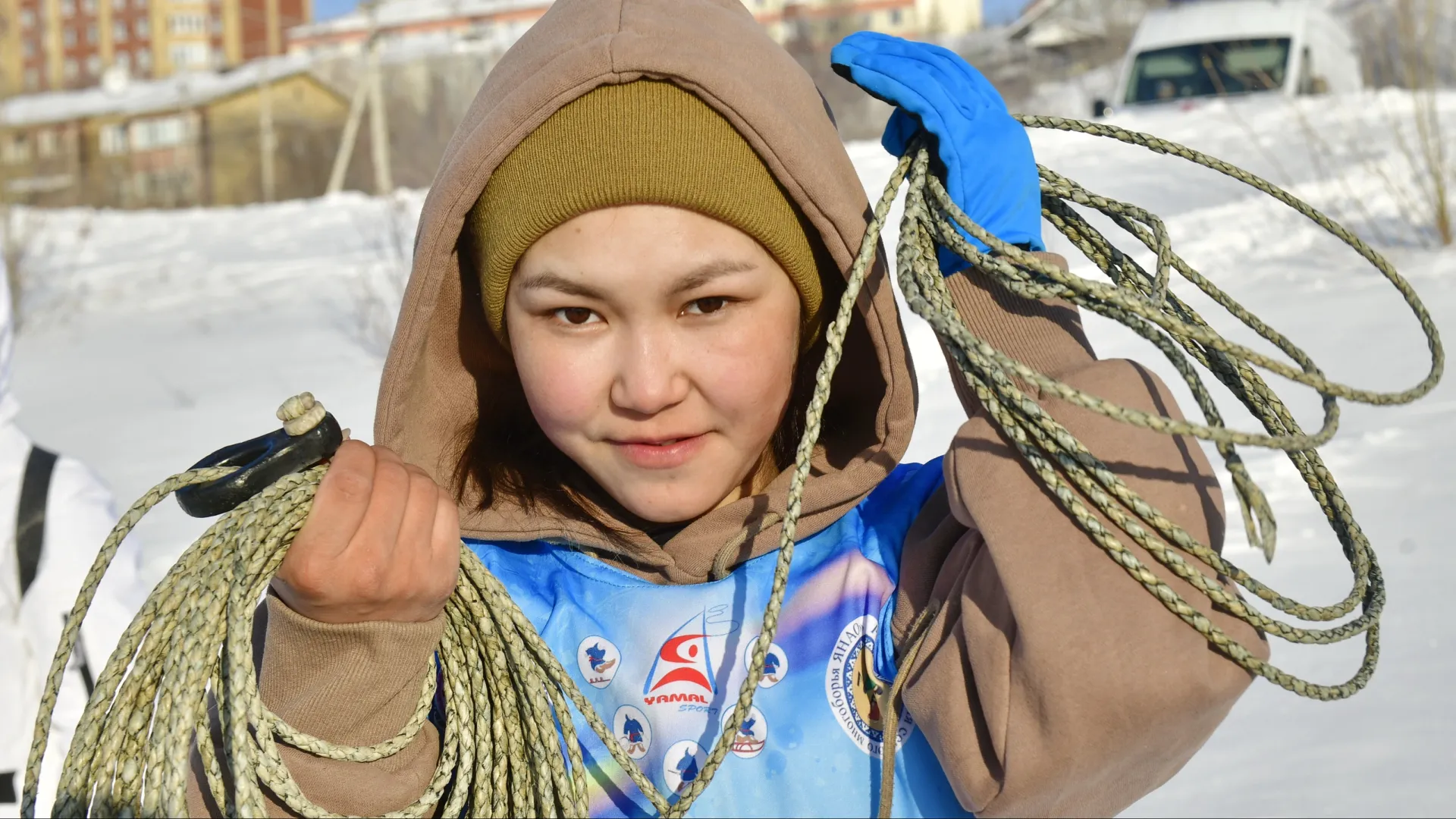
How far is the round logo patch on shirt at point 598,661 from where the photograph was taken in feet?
6.55

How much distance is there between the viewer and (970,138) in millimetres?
1732

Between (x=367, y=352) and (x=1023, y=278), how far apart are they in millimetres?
8580

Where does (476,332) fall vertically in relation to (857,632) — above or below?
above

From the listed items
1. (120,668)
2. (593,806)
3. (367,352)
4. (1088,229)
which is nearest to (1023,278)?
(1088,229)

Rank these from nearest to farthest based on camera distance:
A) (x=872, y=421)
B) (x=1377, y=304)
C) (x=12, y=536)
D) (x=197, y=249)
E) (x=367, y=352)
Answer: (x=872, y=421) < (x=12, y=536) < (x=1377, y=304) < (x=367, y=352) < (x=197, y=249)

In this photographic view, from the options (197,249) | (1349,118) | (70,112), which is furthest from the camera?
(70,112)

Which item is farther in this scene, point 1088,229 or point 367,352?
point 367,352

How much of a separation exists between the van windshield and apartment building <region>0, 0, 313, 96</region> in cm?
6928

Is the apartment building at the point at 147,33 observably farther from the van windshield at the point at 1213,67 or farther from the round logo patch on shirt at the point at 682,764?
the round logo patch on shirt at the point at 682,764

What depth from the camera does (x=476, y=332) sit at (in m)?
2.30

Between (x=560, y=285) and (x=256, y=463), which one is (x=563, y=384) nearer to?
(x=560, y=285)

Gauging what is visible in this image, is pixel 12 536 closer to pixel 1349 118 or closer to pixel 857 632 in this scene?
pixel 857 632

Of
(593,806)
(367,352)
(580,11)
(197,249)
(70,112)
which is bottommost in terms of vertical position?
(70,112)

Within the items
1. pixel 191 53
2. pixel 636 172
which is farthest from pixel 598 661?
pixel 191 53
